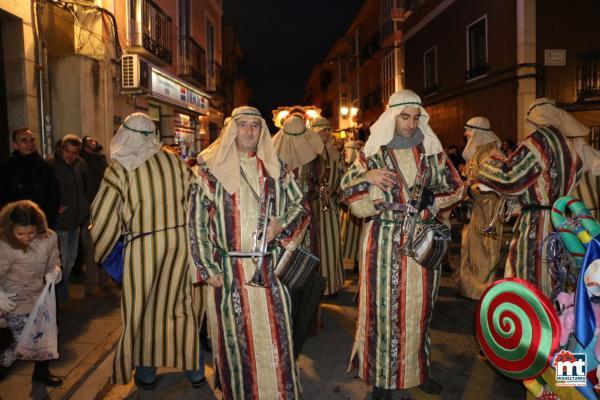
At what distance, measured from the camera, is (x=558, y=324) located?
9.25 ft

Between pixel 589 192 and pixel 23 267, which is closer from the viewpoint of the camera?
pixel 23 267

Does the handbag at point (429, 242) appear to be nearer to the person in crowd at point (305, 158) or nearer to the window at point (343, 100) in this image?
the person in crowd at point (305, 158)

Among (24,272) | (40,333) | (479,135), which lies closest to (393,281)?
(40,333)

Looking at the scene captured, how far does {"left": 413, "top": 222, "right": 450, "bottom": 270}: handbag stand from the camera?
3.66 meters

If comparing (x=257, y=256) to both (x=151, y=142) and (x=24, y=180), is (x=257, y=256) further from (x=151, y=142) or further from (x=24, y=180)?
(x=24, y=180)

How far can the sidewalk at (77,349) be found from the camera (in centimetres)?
416

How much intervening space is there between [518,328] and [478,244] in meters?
3.66

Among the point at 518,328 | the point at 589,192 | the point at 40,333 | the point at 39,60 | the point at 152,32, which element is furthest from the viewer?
the point at 152,32

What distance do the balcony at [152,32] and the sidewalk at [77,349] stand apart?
7.82 metres

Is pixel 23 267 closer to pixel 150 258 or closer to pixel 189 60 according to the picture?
pixel 150 258

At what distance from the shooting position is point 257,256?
3.33 metres

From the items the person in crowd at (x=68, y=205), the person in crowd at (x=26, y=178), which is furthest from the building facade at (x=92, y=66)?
the person in crowd at (x=26, y=178)

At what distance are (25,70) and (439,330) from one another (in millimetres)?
7224

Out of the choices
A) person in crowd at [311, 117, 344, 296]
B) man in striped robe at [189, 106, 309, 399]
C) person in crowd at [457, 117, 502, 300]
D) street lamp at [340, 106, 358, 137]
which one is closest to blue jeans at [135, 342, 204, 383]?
man in striped robe at [189, 106, 309, 399]
